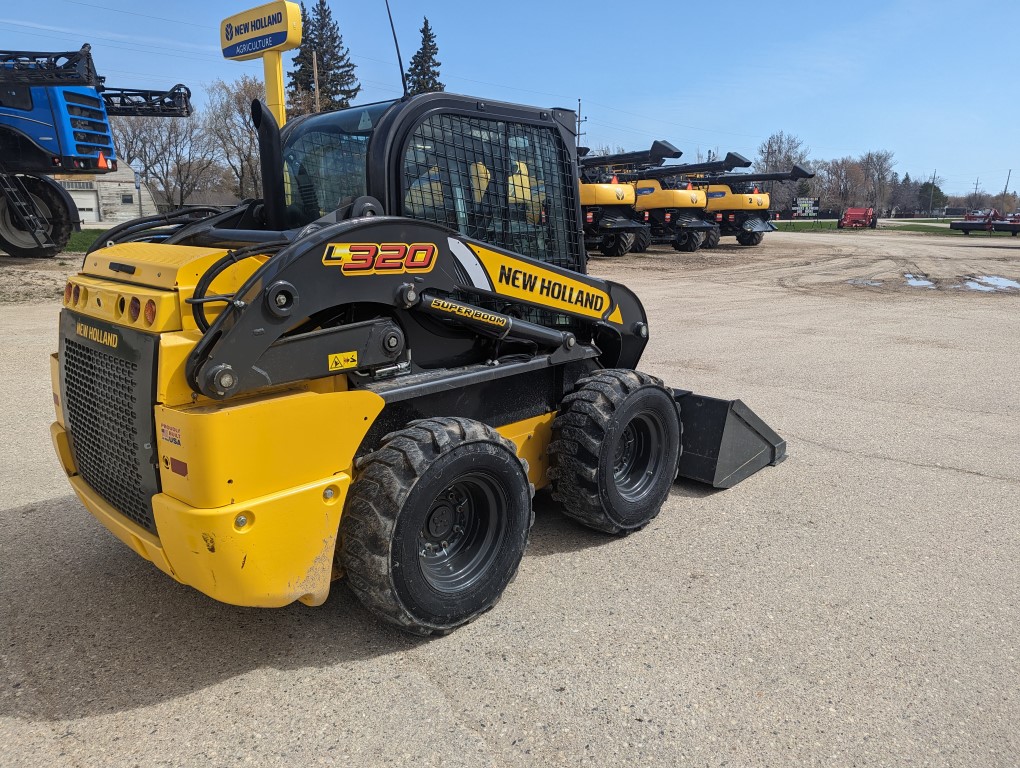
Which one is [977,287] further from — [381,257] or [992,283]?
[381,257]

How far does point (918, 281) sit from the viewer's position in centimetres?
1967

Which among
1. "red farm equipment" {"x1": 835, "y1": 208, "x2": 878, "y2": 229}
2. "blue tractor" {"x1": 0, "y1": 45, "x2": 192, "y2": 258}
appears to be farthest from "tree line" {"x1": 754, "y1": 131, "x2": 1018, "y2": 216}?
"blue tractor" {"x1": 0, "y1": 45, "x2": 192, "y2": 258}

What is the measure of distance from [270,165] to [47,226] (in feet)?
48.2

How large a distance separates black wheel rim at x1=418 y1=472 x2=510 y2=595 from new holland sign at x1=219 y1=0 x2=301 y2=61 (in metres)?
9.29

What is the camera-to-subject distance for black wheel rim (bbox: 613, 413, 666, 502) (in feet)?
14.6

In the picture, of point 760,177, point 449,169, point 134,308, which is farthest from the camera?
point 760,177

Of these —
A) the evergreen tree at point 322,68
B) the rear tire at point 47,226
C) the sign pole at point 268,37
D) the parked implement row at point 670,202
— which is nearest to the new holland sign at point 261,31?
the sign pole at point 268,37

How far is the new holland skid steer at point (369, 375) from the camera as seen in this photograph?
9.01ft

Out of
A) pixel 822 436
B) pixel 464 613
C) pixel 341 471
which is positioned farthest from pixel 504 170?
pixel 822 436

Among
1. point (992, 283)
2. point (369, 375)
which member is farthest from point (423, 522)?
point (992, 283)

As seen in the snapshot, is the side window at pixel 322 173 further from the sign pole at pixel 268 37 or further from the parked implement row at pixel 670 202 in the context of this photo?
the parked implement row at pixel 670 202

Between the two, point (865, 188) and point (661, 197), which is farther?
point (865, 188)

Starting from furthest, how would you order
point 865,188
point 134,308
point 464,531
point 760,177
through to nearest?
point 865,188 < point 760,177 < point 464,531 < point 134,308

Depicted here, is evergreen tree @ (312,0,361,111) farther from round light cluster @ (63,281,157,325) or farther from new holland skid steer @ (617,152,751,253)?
round light cluster @ (63,281,157,325)
